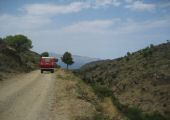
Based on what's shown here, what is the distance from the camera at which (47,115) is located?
51.6 feet

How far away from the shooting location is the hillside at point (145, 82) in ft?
142

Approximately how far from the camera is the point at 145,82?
186 feet

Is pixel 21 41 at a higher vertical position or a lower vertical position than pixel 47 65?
higher

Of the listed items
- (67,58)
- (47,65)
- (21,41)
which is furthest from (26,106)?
(67,58)

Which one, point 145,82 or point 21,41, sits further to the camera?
point 21,41

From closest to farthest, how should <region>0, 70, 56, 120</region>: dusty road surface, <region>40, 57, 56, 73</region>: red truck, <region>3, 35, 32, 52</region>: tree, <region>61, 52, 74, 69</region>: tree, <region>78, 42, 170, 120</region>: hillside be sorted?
<region>0, 70, 56, 120</region>: dusty road surface, <region>78, 42, 170, 120</region>: hillside, <region>40, 57, 56, 73</region>: red truck, <region>3, 35, 32, 52</region>: tree, <region>61, 52, 74, 69</region>: tree

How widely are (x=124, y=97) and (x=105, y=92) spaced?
2200 cm

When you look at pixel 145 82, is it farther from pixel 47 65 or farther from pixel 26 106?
pixel 26 106

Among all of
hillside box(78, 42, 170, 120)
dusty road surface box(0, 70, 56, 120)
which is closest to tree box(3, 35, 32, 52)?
hillside box(78, 42, 170, 120)

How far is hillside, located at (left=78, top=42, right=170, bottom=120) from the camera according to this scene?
1703 inches

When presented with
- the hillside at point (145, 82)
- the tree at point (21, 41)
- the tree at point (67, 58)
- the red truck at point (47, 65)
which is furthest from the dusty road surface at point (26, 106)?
the tree at point (67, 58)

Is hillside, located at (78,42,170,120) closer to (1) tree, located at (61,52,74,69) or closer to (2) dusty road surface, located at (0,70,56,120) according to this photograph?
(2) dusty road surface, located at (0,70,56,120)

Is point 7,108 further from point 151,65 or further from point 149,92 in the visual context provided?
point 151,65

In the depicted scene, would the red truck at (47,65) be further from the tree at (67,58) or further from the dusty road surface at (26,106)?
the tree at (67,58)
